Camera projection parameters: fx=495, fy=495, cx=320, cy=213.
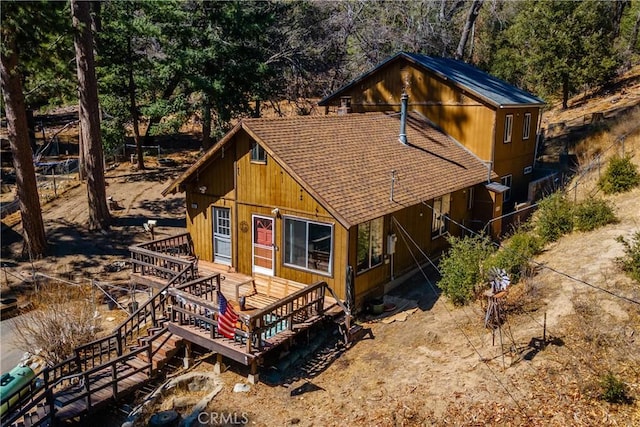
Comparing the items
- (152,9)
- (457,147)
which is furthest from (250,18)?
(457,147)

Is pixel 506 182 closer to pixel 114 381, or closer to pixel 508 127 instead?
pixel 508 127

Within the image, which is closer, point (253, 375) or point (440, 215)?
point (253, 375)

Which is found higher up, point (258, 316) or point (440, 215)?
point (440, 215)

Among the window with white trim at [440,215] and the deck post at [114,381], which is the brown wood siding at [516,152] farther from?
the deck post at [114,381]

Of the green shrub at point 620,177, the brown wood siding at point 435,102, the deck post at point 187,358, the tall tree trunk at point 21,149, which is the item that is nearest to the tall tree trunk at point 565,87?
the green shrub at point 620,177

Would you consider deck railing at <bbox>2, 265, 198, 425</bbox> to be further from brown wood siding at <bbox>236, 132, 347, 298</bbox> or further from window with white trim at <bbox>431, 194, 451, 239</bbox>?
window with white trim at <bbox>431, 194, 451, 239</bbox>

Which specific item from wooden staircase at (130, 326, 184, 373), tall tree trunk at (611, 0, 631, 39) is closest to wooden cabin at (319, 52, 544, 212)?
wooden staircase at (130, 326, 184, 373)

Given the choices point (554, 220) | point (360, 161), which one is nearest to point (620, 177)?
point (554, 220)
